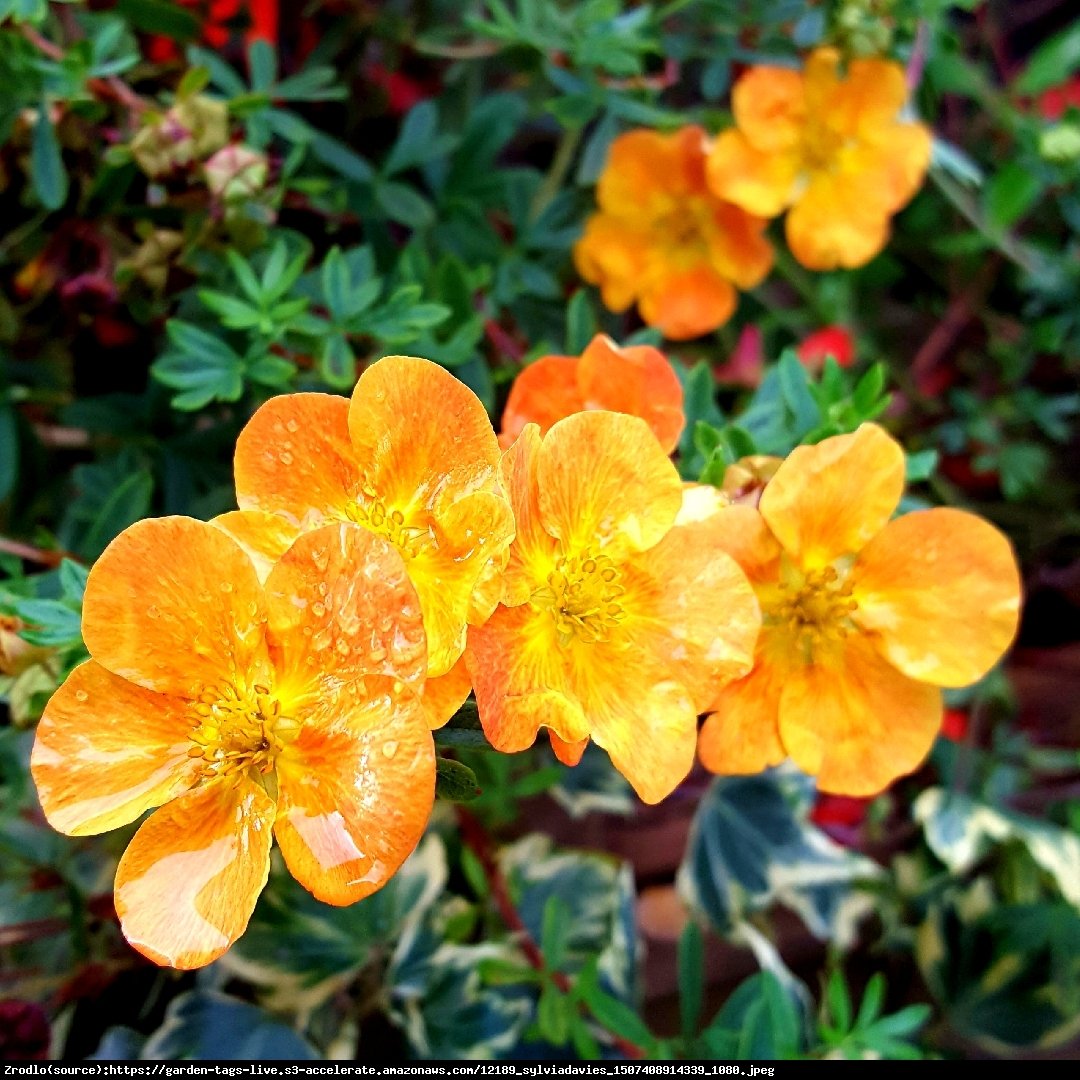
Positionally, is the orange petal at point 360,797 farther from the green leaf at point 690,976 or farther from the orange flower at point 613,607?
the green leaf at point 690,976

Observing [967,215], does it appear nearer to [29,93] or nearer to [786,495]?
[786,495]

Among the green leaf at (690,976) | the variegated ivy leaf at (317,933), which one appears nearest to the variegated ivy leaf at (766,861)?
the green leaf at (690,976)

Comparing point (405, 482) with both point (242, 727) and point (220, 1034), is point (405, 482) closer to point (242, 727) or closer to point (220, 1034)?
point (242, 727)

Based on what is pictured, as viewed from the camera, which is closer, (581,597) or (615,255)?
(581,597)

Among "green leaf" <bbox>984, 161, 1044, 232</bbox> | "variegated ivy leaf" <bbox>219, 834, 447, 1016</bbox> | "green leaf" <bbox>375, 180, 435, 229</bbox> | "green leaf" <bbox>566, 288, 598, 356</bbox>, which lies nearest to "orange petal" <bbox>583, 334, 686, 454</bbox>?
"green leaf" <bbox>566, 288, 598, 356</bbox>

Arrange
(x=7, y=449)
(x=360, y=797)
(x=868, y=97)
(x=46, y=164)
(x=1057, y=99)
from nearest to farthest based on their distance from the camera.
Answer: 1. (x=360, y=797)
2. (x=46, y=164)
3. (x=7, y=449)
4. (x=868, y=97)
5. (x=1057, y=99)

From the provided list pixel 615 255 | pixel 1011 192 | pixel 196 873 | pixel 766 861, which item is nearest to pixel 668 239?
pixel 615 255

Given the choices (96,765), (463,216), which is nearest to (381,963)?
(96,765)

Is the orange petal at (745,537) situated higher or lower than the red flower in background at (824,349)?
higher
